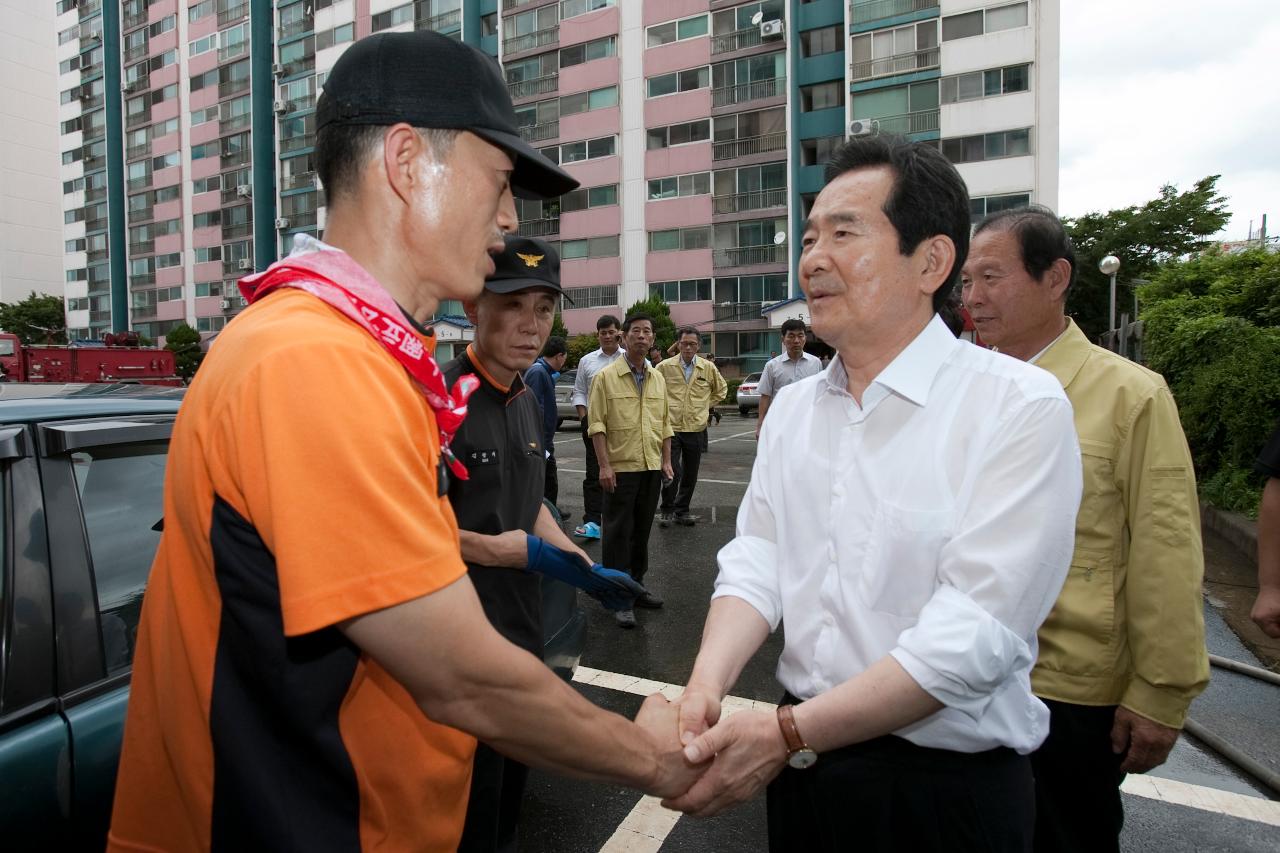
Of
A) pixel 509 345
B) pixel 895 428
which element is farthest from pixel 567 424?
pixel 895 428

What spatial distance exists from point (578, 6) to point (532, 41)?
124 inches

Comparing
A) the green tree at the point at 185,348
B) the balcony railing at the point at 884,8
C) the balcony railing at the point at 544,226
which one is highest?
the balcony railing at the point at 884,8

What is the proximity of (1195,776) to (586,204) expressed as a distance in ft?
124

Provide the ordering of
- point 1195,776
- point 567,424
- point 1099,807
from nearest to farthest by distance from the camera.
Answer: point 1099,807 → point 1195,776 → point 567,424

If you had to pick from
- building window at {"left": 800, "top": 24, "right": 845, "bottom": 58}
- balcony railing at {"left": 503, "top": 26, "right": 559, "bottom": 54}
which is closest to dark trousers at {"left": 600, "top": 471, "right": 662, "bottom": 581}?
building window at {"left": 800, "top": 24, "right": 845, "bottom": 58}

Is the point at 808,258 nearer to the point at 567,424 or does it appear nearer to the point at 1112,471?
the point at 1112,471

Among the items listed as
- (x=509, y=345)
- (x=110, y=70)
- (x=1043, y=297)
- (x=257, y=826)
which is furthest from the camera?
(x=110, y=70)

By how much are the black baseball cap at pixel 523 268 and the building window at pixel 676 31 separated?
36.5 m

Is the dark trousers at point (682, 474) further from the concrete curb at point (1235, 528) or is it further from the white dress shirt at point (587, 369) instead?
the concrete curb at point (1235, 528)

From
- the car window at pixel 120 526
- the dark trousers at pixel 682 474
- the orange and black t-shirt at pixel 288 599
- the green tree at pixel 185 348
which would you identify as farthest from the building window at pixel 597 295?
the orange and black t-shirt at pixel 288 599

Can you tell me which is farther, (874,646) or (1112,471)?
(1112,471)

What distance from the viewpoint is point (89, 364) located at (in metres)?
18.9

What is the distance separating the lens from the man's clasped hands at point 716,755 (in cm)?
156

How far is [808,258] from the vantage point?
5.90 feet
